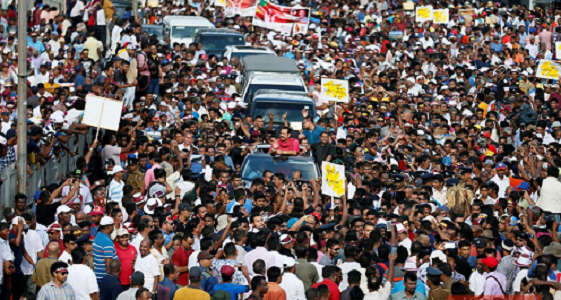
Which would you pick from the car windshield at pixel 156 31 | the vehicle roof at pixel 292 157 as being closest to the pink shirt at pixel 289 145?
the vehicle roof at pixel 292 157

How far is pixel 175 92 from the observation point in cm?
2514

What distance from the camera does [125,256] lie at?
45.2 ft

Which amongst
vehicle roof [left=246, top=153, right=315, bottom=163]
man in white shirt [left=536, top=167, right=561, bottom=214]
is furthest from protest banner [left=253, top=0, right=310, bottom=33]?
man in white shirt [left=536, top=167, right=561, bottom=214]

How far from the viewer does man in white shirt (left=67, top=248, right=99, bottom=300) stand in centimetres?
1269

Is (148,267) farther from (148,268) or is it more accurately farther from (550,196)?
(550,196)

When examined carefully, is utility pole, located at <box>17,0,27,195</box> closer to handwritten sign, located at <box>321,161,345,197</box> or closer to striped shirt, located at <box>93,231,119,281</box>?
striped shirt, located at <box>93,231,119,281</box>

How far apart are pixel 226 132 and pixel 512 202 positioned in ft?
19.9

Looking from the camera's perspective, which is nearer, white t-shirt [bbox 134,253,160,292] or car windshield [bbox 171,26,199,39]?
white t-shirt [bbox 134,253,160,292]

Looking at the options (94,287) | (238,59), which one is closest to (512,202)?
(94,287)

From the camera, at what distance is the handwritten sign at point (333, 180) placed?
56.1 feet

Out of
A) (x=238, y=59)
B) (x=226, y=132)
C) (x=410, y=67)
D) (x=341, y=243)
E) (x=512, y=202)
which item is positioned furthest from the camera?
(x=410, y=67)

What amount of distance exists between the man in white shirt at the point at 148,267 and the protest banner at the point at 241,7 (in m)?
20.9

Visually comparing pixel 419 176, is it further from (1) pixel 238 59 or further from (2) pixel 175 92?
(1) pixel 238 59

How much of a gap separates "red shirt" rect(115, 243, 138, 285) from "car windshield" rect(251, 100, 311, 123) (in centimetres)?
925
